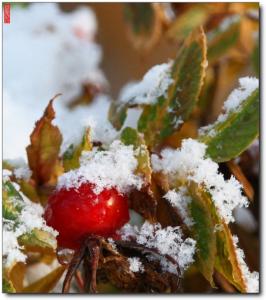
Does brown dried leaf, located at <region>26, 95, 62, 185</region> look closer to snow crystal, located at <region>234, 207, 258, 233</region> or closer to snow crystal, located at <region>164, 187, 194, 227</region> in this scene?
snow crystal, located at <region>164, 187, 194, 227</region>

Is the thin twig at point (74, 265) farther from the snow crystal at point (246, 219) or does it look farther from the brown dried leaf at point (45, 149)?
the snow crystal at point (246, 219)

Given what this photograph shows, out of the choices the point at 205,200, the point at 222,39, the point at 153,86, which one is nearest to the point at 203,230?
the point at 205,200

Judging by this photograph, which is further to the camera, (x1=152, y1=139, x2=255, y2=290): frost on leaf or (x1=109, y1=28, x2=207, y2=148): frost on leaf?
(x1=109, y1=28, x2=207, y2=148): frost on leaf

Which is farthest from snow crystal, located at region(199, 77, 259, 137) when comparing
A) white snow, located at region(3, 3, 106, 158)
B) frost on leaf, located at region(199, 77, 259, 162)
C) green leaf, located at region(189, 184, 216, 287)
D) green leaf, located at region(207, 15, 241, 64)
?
white snow, located at region(3, 3, 106, 158)

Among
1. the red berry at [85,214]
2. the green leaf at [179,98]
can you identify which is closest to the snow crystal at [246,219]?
the green leaf at [179,98]

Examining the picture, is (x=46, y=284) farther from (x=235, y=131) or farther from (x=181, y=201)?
(x=235, y=131)

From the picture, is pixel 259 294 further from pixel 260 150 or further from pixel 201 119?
pixel 201 119
